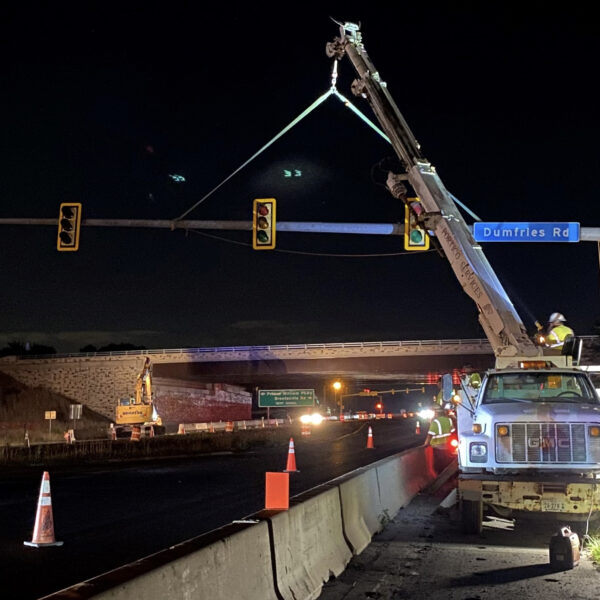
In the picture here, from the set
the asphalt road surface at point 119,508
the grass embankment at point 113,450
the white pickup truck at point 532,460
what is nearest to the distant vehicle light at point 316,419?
the grass embankment at point 113,450

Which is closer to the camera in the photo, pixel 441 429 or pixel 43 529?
pixel 43 529

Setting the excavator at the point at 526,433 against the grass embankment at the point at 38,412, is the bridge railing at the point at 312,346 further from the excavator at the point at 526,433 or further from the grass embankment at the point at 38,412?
the excavator at the point at 526,433

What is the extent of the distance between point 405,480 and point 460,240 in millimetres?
4635

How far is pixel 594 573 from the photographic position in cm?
797

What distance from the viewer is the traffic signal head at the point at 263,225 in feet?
56.6

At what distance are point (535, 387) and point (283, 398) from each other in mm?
52596

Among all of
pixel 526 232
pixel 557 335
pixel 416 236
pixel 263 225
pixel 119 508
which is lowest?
pixel 119 508

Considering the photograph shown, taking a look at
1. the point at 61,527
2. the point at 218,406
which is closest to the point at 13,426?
the point at 218,406

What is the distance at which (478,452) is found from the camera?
33.6 feet

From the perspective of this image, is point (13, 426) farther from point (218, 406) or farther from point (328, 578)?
point (328, 578)

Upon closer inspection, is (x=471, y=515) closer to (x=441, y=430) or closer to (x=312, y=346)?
(x=441, y=430)

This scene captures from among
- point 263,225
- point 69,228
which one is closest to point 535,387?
point 263,225

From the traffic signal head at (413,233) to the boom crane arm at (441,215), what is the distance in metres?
0.34

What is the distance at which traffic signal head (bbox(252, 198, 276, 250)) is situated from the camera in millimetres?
17250
